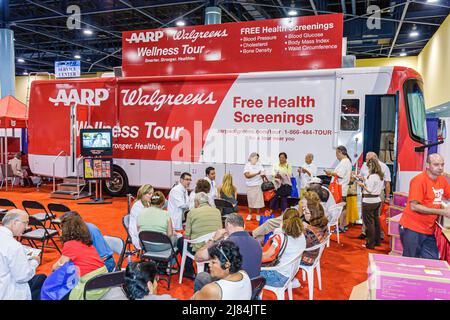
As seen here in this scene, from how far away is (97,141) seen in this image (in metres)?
9.48

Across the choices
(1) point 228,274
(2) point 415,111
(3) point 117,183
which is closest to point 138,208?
(1) point 228,274

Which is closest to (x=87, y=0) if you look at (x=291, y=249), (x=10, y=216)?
(x=10, y=216)

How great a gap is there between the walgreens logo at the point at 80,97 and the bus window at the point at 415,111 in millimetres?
7058

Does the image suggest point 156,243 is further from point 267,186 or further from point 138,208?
point 267,186

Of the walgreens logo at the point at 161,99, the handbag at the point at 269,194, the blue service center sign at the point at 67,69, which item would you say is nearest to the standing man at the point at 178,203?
the handbag at the point at 269,194

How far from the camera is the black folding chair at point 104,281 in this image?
278 centimetres

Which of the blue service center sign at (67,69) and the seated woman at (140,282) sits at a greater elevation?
the blue service center sign at (67,69)

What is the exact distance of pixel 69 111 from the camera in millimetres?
10250

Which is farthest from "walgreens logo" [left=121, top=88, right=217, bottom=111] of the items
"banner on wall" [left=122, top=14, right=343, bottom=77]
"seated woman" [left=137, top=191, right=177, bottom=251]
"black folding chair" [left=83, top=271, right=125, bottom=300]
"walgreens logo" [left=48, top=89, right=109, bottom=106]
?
"black folding chair" [left=83, top=271, right=125, bottom=300]

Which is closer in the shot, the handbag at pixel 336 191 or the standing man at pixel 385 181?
the standing man at pixel 385 181

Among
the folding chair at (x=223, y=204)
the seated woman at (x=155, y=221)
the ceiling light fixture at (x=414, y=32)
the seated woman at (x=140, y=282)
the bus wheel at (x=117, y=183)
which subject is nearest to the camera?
the seated woman at (x=140, y=282)

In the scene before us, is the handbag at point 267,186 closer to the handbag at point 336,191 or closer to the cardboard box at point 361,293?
the handbag at point 336,191

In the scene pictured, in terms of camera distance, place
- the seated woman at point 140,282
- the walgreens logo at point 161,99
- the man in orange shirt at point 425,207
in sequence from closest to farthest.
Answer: the seated woman at point 140,282, the man in orange shirt at point 425,207, the walgreens logo at point 161,99

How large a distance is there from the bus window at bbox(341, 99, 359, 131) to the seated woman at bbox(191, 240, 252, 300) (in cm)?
551
